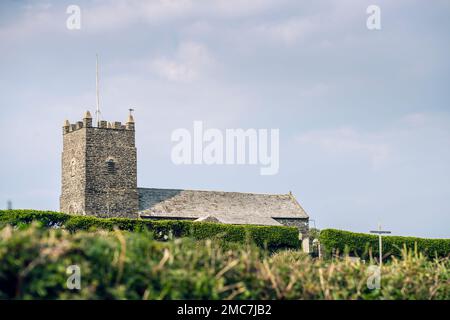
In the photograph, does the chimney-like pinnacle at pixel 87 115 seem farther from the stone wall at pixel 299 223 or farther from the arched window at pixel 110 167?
the stone wall at pixel 299 223

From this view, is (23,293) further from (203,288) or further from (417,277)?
(417,277)

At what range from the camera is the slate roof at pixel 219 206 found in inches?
2692

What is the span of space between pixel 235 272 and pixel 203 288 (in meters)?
0.82

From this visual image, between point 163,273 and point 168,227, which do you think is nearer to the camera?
point 163,273

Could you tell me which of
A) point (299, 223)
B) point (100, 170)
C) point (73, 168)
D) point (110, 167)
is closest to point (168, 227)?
point (100, 170)

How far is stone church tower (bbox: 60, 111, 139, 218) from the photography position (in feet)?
219

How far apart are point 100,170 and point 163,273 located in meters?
57.9

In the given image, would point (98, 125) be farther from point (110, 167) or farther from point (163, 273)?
point (163, 273)

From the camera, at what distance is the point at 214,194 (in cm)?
7356

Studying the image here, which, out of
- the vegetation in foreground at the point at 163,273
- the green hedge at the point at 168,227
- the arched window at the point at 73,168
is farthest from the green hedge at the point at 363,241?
the vegetation in foreground at the point at 163,273

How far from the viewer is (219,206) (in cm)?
7162

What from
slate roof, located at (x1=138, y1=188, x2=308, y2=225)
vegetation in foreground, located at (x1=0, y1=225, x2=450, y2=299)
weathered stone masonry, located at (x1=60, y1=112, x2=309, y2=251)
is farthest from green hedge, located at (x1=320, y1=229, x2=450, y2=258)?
vegetation in foreground, located at (x1=0, y1=225, x2=450, y2=299)

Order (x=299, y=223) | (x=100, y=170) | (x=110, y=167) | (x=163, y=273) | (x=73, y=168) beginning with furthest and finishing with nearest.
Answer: (x=299, y=223) < (x=73, y=168) < (x=110, y=167) < (x=100, y=170) < (x=163, y=273)

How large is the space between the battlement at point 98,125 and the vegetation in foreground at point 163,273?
56.4 metres
